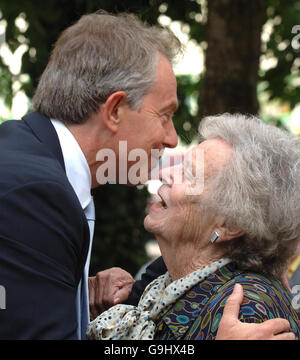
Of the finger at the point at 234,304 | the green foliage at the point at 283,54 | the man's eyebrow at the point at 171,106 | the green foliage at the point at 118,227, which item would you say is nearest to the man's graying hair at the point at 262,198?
the finger at the point at 234,304

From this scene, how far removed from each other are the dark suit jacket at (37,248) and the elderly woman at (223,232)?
35 centimetres

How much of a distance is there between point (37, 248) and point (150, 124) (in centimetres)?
82

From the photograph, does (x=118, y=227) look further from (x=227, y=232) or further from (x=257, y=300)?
(x=257, y=300)

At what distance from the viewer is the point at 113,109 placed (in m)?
2.37

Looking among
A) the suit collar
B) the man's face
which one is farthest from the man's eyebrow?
the suit collar

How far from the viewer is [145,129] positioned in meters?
2.45

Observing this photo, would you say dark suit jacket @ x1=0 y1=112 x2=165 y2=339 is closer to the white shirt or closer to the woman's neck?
the white shirt

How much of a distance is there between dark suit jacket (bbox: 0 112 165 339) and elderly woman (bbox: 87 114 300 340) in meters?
0.35

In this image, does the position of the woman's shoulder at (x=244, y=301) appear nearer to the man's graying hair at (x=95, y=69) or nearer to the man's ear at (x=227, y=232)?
the man's ear at (x=227, y=232)

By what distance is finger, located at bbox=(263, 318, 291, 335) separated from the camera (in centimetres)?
186

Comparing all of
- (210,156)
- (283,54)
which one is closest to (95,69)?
(210,156)

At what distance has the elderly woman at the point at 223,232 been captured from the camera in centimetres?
212
